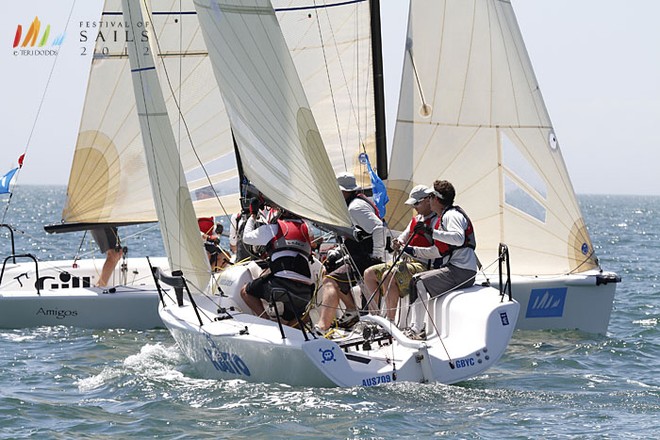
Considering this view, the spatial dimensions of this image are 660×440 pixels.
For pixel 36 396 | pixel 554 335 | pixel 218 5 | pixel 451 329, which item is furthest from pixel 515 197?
pixel 36 396

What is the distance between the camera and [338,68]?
11398 millimetres

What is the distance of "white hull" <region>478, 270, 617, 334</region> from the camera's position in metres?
10.8

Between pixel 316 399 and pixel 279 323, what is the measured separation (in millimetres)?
590

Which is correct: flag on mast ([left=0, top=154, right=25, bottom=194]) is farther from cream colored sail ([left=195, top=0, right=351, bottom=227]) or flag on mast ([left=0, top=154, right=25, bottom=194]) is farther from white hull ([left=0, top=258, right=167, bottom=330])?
cream colored sail ([left=195, top=0, right=351, bottom=227])

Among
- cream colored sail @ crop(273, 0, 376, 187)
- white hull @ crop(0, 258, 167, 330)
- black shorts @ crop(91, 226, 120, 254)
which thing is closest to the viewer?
white hull @ crop(0, 258, 167, 330)

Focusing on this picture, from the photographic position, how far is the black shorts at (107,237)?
489 inches

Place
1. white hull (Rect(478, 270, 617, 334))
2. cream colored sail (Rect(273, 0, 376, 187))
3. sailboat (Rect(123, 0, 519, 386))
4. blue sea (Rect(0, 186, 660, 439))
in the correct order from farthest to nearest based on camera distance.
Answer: cream colored sail (Rect(273, 0, 376, 187)) → white hull (Rect(478, 270, 617, 334)) → sailboat (Rect(123, 0, 519, 386)) → blue sea (Rect(0, 186, 660, 439))

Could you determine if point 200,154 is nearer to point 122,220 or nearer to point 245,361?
point 122,220

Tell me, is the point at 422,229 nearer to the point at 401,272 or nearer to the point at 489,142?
the point at 401,272

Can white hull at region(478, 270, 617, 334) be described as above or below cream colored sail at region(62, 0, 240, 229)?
below

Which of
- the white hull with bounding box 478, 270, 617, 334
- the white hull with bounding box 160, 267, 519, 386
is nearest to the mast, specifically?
the white hull with bounding box 478, 270, 617, 334

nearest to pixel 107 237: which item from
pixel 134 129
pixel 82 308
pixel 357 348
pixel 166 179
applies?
pixel 134 129

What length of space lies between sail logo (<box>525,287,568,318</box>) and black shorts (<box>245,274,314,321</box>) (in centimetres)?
328

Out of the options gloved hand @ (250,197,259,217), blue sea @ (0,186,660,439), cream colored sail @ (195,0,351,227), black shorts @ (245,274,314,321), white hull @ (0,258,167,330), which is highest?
cream colored sail @ (195,0,351,227)
